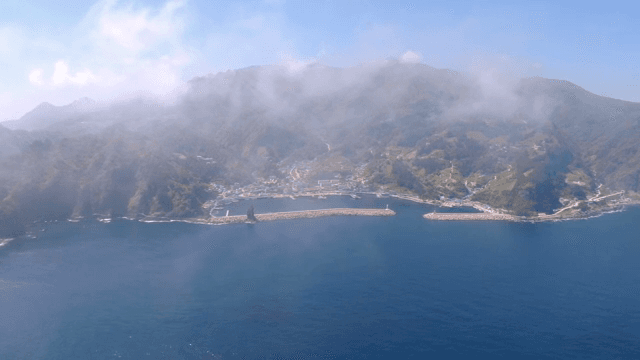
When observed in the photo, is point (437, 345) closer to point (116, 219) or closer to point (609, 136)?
point (116, 219)

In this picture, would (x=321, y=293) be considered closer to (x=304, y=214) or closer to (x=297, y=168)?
(x=304, y=214)

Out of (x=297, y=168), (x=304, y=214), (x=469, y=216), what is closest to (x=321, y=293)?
(x=304, y=214)

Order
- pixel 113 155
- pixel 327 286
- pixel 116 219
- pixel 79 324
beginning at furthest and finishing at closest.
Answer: pixel 113 155 < pixel 116 219 < pixel 327 286 < pixel 79 324

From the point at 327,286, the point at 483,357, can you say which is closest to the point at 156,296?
the point at 327,286

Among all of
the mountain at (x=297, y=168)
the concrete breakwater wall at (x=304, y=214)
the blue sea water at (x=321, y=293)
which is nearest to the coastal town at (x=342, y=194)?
the concrete breakwater wall at (x=304, y=214)

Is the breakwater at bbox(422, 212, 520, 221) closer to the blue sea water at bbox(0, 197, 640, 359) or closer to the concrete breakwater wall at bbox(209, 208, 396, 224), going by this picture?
the blue sea water at bbox(0, 197, 640, 359)

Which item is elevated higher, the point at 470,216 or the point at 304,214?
the point at 470,216

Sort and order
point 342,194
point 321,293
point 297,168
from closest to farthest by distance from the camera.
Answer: point 321,293, point 342,194, point 297,168

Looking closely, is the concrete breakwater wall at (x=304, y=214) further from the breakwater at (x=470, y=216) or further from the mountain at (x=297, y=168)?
the breakwater at (x=470, y=216)
